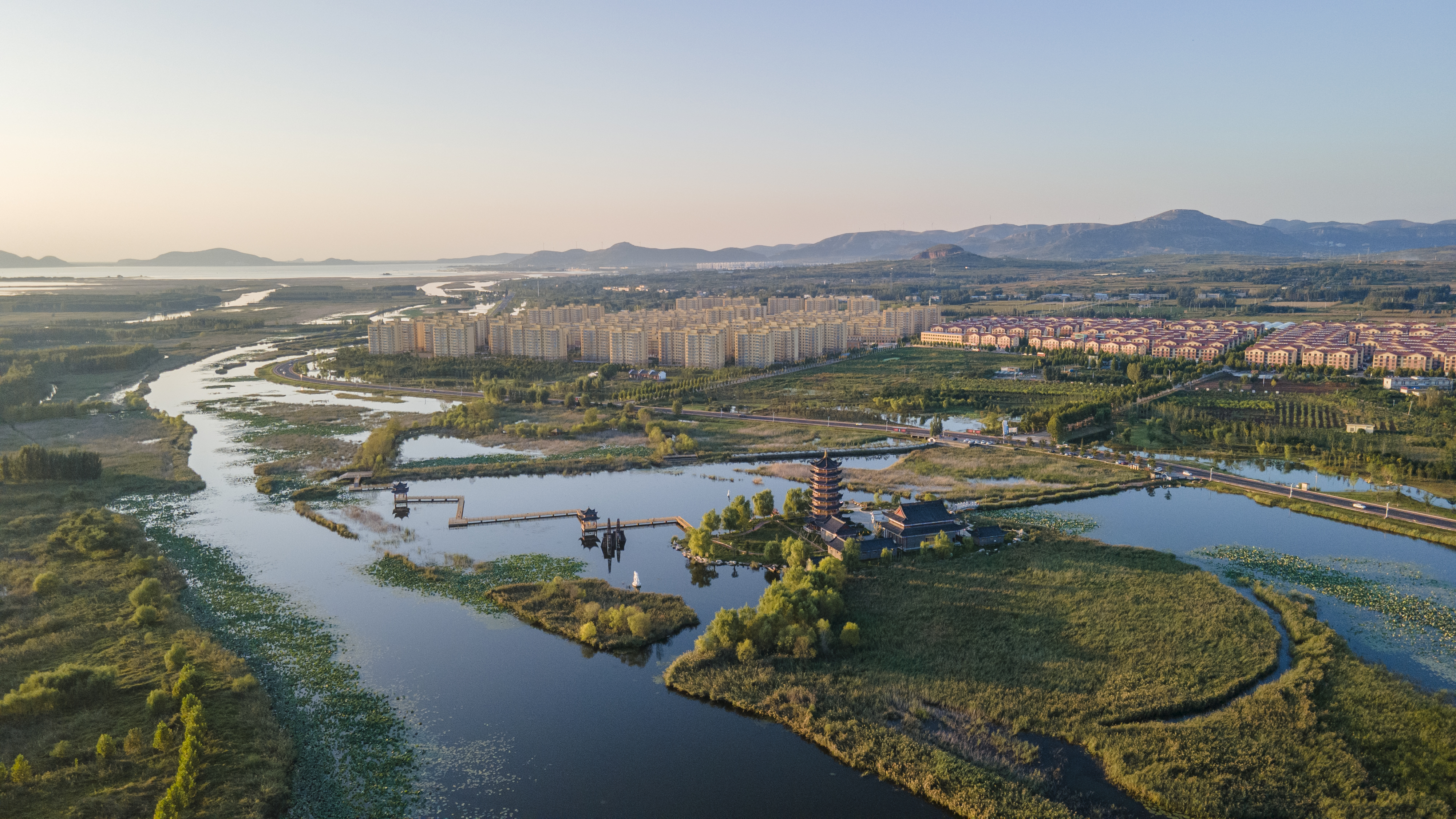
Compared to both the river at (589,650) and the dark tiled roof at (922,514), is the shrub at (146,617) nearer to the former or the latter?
the river at (589,650)

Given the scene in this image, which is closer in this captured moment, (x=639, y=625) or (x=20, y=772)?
(x=20, y=772)

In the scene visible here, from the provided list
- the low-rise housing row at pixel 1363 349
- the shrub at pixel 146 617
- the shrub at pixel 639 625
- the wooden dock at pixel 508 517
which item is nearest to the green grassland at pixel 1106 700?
the shrub at pixel 639 625

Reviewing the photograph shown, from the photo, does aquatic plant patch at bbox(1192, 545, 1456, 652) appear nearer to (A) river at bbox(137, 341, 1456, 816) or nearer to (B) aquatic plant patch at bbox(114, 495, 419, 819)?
(A) river at bbox(137, 341, 1456, 816)

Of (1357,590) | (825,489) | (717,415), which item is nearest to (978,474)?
Result: (825,489)

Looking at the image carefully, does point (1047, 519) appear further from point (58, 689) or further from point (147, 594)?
point (58, 689)

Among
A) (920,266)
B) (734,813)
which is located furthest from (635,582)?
(920,266)

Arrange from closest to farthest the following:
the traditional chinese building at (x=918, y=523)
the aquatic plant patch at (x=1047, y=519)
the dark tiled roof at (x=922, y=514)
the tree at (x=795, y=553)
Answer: the tree at (x=795, y=553), the traditional chinese building at (x=918, y=523), the dark tiled roof at (x=922, y=514), the aquatic plant patch at (x=1047, y=519)
